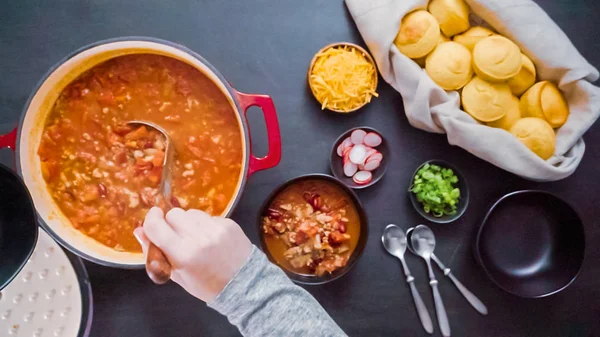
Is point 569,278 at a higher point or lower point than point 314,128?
lower

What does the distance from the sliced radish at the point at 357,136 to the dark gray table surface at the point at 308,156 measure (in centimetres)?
7

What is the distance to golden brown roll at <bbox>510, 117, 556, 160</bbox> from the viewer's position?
1595 mm

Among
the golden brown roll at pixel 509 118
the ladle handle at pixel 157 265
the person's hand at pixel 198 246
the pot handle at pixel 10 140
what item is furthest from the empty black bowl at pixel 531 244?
the pot handle at pixel 10 140

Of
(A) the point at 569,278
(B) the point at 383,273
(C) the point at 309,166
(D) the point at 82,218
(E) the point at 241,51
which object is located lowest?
(A) the point at 569,278

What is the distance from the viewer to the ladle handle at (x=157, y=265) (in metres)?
1.13

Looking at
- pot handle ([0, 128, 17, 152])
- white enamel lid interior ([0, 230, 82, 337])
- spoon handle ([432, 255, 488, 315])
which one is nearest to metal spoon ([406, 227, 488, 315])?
spoon handle ([432, 255, 488, 315])

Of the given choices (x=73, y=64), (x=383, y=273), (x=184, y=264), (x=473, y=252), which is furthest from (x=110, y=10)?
(x=473, y=252)

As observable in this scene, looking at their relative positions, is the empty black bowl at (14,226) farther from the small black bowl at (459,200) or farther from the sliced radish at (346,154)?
the small black bowl at (459,200)

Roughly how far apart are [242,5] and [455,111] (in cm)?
77

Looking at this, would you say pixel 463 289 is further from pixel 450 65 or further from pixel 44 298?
pixel 44 298

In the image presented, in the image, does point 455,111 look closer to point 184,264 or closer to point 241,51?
point 241,51

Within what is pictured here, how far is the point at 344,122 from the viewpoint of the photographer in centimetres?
169

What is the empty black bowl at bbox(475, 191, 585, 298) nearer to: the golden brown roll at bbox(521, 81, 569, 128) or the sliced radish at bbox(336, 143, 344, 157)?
the golden brown roll at bbox(521, 81, 569, 128)

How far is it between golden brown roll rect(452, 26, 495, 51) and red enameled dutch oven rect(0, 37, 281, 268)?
67 cm
